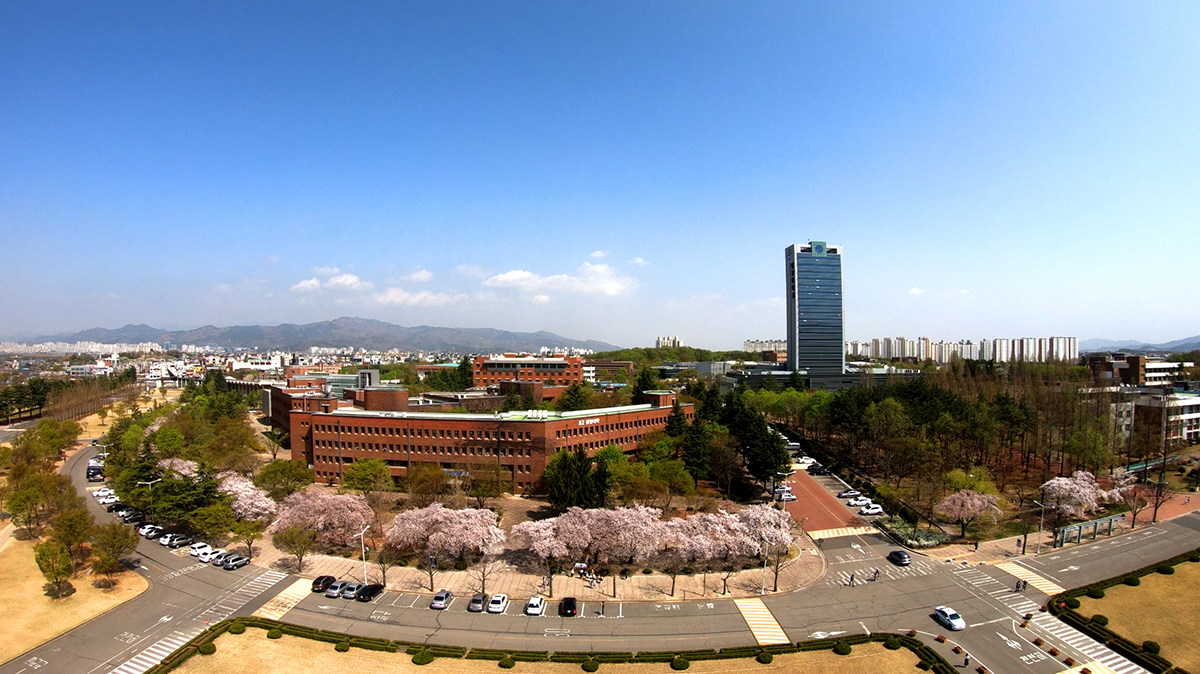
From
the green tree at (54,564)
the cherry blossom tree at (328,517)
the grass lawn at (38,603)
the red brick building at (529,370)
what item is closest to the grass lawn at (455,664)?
the grass lawn at (38,603)

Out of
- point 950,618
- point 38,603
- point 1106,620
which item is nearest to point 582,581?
point 950,618

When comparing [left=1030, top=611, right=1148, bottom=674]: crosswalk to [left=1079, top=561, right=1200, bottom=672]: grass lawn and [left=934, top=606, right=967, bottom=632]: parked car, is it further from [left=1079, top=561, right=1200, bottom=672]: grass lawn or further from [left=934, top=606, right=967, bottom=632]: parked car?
[left=934, top=606, right=967, bottom=632]: parked car

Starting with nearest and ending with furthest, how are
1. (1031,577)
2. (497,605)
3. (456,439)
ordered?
(497,605)
(1031,577)
(456,439)

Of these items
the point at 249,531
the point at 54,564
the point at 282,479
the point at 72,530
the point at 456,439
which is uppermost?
the point at 456,439

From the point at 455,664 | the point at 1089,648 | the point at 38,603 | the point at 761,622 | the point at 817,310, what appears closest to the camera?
the point at 455,664

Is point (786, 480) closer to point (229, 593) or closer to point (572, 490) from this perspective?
point (572, 490)

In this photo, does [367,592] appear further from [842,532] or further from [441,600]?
[842,532]

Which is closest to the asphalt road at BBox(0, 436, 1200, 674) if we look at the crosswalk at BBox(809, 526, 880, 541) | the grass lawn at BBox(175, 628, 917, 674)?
the grass lawn at BBox(175, 628, 917, 674)
